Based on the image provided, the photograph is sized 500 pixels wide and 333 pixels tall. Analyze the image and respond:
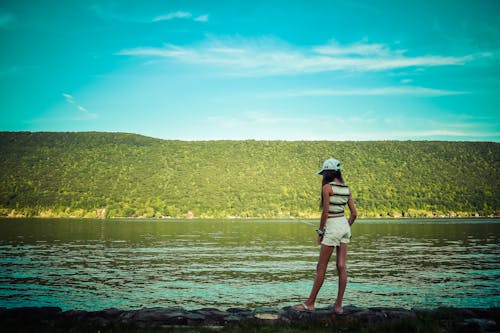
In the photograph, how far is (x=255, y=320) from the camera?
9.20 meters

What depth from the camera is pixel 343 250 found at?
30.8 feet

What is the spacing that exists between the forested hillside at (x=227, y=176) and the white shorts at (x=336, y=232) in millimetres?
93830

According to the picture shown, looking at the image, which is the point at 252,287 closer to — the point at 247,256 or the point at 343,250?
the point at 343,250

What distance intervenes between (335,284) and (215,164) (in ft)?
397

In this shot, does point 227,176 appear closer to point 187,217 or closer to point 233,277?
point 187,217

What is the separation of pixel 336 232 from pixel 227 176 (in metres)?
119

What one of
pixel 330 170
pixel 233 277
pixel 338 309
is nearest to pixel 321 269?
pixel 338 309

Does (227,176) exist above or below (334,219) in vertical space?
above

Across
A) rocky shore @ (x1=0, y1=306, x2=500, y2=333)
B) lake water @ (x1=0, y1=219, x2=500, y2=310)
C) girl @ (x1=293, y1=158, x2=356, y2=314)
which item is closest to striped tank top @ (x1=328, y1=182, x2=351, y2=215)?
girl @ (x1=293, y1=158, x2=356, y2=314)

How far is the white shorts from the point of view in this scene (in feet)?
30.5

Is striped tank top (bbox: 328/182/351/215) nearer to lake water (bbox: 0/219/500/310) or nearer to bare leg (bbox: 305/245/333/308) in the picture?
bare leg (bbox: 305/245/333/308)

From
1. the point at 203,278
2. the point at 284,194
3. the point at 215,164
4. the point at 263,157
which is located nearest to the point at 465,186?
the point at 284,194

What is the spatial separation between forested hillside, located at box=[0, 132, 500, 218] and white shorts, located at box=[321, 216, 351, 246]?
308 feet

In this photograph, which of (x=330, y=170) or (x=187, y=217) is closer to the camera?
(x=330, y=170)
